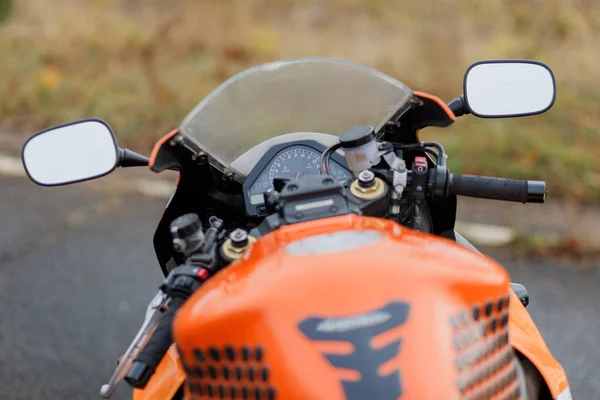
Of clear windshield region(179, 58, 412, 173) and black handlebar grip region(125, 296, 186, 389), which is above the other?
clear windshield region(179, 58, 412, 173)

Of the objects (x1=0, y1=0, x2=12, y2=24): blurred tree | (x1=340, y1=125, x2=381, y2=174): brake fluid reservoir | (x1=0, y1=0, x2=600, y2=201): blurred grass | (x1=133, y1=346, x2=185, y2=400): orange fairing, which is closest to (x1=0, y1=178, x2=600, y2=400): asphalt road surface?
(x1=0, y1=0, x2=600, y2=201): blurred grass

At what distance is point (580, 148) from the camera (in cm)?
489

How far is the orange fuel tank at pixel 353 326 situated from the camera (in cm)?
112

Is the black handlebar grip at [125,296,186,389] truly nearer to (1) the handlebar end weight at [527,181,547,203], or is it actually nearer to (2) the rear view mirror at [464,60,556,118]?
(1) the handlebar end weight at [527,181,547,203]

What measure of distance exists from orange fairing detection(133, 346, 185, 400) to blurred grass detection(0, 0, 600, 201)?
3.51m

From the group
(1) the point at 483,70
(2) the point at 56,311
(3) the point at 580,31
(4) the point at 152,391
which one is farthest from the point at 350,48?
(4) the point at 152,391

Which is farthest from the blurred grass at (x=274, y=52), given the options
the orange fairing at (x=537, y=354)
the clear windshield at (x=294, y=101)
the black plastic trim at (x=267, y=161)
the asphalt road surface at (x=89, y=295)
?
the orange fairing at (x=537, y=354)

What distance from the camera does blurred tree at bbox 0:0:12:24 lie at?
760 cm

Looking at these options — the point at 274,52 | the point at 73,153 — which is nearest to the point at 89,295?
the point at 73,153

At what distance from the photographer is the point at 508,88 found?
6.15ft

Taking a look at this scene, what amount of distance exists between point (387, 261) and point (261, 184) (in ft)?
2.57

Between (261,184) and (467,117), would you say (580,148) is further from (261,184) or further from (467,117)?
(261,184)

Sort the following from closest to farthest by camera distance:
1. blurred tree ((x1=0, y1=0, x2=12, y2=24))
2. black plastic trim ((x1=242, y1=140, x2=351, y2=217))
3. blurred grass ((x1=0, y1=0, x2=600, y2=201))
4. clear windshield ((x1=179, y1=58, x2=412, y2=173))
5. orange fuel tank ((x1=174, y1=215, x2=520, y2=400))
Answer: orange fuel tank ((x1=174, y1=215, x2=520, y2=400))
black plastic trim ((x1=242, y1=140, x2=351, y2=217))
clear windshield ((x1=179, y1=58, x2=412, y2=173))
blurred grass ((x1=0, y1=0, x2=600, y2=201))
blurred tree ((x1=0, y1=0, x2=12, y2=24))

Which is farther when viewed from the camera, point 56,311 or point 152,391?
point 56,311
